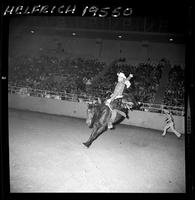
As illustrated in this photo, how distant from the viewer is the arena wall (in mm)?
3754

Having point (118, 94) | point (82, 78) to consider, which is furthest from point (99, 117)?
point (82, 78)

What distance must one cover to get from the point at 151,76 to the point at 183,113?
0.58 m

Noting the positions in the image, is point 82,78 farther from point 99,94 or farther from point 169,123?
point 169,123

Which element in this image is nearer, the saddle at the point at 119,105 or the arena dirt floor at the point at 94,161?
the arena dirt floor at the point at 94,161

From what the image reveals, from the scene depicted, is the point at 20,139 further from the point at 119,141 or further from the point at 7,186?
the point at 119,141

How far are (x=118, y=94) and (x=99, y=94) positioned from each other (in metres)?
0.23

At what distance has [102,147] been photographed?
366cm

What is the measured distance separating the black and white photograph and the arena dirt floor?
12mm

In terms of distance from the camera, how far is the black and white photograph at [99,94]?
3.46 metres

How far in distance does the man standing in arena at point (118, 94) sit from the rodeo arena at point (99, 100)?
0.04 feet

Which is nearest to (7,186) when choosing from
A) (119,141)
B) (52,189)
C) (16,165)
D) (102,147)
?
(16,165)

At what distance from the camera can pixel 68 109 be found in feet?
12.9

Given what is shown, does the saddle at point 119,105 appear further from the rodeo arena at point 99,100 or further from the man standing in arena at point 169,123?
the man standing in arena at point 169,123

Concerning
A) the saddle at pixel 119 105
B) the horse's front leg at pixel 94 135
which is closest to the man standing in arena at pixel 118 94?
the saddle at pixel 119 105
